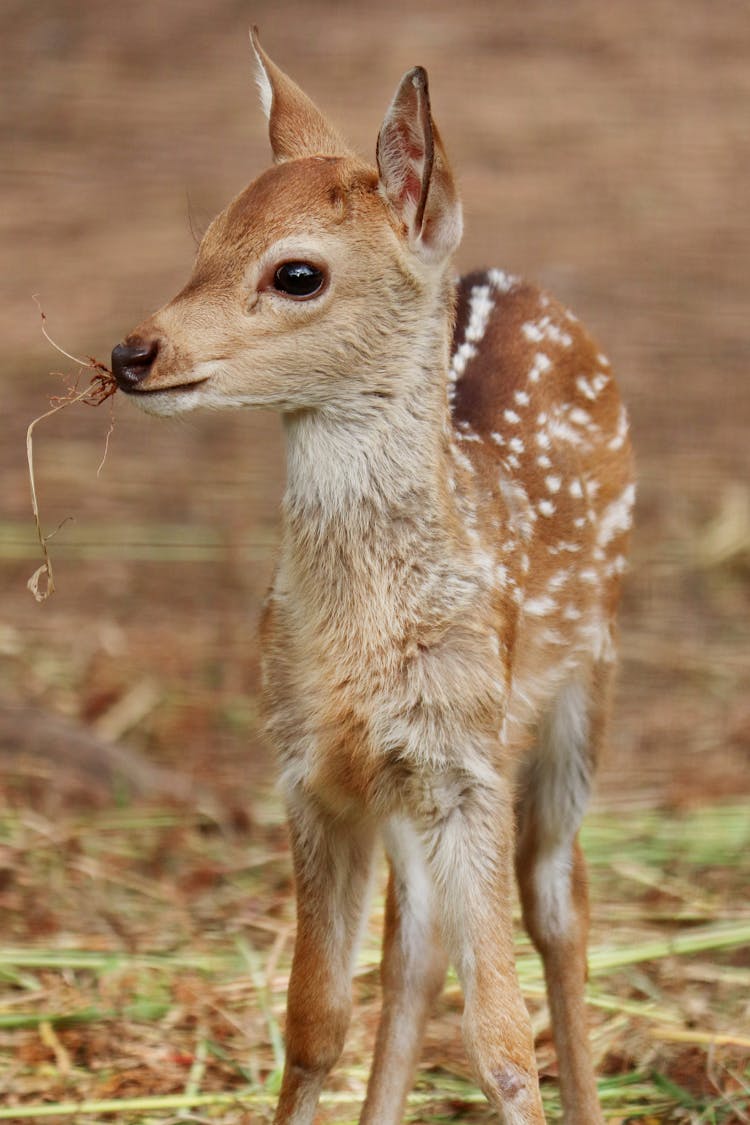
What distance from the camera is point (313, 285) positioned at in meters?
3.79

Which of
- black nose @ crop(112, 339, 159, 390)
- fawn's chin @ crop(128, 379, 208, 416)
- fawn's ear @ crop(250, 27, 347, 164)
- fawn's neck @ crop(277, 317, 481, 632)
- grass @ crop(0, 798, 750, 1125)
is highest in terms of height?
fawn's ear @ crop(250, 27, 347, 164)

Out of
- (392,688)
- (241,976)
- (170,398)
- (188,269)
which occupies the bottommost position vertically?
(241,976)

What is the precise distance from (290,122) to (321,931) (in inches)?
68.2

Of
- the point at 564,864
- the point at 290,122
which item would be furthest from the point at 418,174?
the point at 564,864

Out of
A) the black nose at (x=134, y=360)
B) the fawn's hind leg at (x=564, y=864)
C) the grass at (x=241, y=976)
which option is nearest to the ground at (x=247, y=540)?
the grass at (x=241, y=976)

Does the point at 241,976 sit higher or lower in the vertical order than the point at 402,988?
lower

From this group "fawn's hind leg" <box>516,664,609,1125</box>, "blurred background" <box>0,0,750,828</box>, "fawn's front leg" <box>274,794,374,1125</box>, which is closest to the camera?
"fawn's front leg" <box>274,794,374,1125</box>

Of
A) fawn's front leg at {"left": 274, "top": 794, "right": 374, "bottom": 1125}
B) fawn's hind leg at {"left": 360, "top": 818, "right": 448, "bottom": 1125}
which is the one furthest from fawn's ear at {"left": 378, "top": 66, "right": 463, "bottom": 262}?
fawn's hind leg at {"left": 360, "top": 818, "right": 448, "bottom": 1125}

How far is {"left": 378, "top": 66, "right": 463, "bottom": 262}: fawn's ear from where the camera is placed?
12.3ft

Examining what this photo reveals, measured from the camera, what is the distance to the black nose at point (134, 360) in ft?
11.8

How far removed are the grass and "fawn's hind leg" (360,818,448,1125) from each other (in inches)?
11.3

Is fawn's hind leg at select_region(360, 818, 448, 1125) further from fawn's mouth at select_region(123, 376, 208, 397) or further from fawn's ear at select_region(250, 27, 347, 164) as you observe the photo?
fawn's ear at select_region(250, 27, 347, 164)

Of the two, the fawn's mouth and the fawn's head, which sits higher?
the fawn's head

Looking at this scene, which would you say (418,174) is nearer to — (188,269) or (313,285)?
(313,285)
